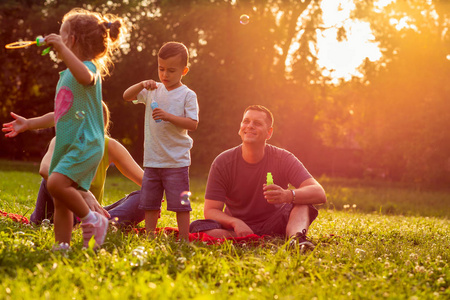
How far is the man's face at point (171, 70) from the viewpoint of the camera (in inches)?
176

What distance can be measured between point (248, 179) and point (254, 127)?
0.55 metres

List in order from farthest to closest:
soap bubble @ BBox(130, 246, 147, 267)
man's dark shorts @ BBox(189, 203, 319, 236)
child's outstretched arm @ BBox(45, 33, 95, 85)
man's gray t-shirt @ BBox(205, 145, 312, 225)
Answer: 1. man's gray t-shirt @ BBox(205, 145, 312, 225)
2. man's dark shorts @ BBox(189, 203, 319, 236)
3. child's outstretched arm @ BBox(45, 33, 95, 85)
4. soap bubble @ BBox(130, 246, 147, 267)

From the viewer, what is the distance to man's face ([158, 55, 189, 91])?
448 cm

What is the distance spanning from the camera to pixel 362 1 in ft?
80.5

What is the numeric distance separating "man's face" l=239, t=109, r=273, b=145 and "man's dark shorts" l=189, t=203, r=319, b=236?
75 cm

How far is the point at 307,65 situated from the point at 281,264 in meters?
21.8

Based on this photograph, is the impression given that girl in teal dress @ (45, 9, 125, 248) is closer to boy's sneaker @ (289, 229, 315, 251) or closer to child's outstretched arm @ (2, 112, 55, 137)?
child's outstretched arm @ (2, 112, 55, 137)

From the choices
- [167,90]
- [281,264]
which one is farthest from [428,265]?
[167,90]

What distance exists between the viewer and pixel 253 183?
5.36 m

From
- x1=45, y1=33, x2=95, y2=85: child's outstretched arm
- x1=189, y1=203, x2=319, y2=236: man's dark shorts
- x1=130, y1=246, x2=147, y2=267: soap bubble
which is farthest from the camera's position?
x1=189, y1=203, x2=319, y2=236: man's dark shorts

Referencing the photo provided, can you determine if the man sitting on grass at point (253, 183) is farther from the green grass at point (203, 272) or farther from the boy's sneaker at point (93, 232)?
the boy's sneaker at point (93, 232)

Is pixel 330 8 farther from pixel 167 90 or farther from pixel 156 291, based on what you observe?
pixel 156 291

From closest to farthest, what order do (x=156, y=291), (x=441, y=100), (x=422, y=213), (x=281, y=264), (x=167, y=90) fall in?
1. (x=156, y=291)
2. (x=281, y=264)
3. (x=167, y=90)
4. (x=422, y=213)
5. (x=441, y=100)

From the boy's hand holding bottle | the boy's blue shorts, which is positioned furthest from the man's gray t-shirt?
the boy's hand holding bottle
